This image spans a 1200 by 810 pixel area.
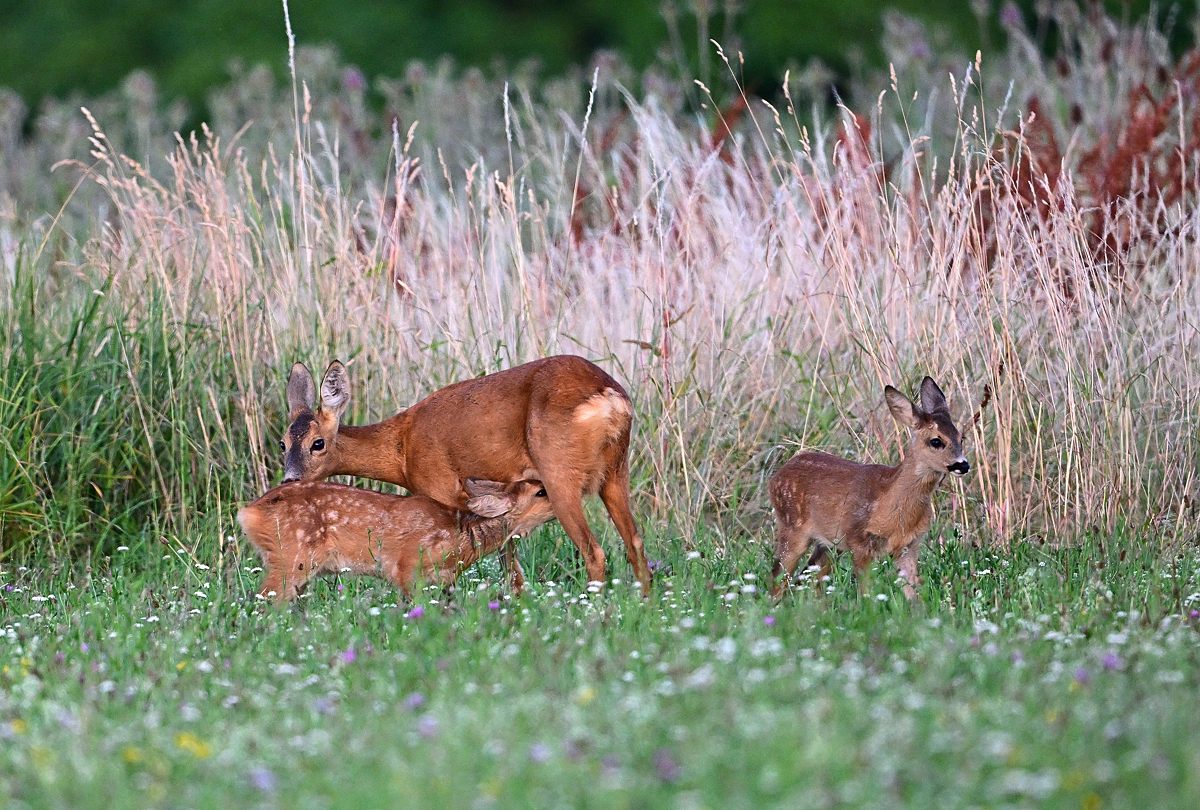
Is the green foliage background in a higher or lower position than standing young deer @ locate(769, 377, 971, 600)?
higher

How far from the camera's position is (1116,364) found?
275 inches

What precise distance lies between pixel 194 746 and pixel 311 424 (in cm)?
324

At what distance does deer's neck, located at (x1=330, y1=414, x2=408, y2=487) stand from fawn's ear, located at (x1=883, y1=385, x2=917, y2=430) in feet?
6.37

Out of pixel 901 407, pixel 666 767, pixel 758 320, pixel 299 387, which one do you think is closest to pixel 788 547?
pixel 901 407

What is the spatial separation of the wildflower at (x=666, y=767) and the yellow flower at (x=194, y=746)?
3.19ft

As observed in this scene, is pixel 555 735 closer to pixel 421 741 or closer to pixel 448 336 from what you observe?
pixel 421 741

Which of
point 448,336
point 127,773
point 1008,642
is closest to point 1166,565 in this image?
point 1008,642

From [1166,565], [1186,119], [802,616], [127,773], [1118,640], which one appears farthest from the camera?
[1186,119]

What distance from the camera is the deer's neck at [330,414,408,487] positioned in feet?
22.9

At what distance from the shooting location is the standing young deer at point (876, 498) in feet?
20.2

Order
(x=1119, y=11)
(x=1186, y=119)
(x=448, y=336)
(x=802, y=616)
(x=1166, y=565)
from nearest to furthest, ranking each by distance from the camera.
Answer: (x=802, y=616) < (x=1166, y=565) < (x=448, y=336) < (x=1186, y=119) < (x=1119, y=11)

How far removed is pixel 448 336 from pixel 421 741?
12.9 ft

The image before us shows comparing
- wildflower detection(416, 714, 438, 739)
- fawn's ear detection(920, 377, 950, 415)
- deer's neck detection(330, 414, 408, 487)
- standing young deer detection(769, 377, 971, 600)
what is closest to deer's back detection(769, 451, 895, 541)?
standing young deer detection(769, 377, 971, 600)

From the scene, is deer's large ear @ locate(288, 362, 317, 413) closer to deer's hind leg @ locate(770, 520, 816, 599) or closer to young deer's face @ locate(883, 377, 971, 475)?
deer's hind leg @ locate(770, 520, 816, 599)
